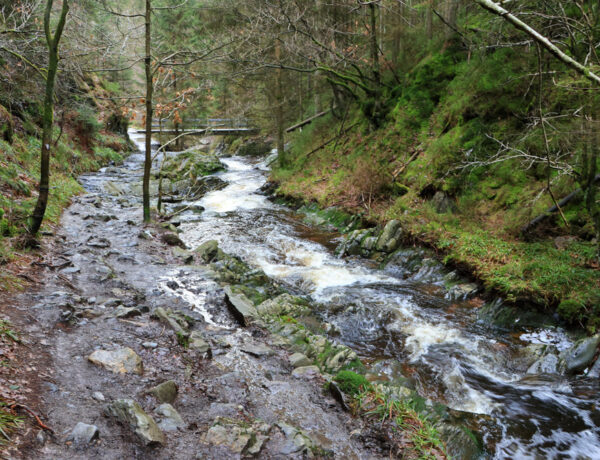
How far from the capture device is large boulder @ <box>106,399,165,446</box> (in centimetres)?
287

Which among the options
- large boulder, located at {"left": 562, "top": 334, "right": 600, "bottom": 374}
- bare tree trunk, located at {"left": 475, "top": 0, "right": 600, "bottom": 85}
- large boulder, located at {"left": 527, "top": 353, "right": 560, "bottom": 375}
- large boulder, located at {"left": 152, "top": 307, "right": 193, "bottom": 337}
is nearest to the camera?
bare tree trunk, located at {"left": 475, "top": 0, "right": 600, "bottom": 85}

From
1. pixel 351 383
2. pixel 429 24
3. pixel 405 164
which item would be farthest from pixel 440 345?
pixel 429 24

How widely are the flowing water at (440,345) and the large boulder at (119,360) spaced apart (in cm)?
322

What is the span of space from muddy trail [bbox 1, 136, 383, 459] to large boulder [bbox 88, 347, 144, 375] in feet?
0.03

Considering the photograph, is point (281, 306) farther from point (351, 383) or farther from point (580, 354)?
point (580, 354)

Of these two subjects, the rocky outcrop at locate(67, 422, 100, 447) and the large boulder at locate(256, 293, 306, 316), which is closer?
the rocky outcrop at locate(67, 422, 100, 447)

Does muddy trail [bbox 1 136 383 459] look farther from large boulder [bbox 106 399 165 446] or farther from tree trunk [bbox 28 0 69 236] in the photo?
tree trunk [bbox 28 0 69 236]

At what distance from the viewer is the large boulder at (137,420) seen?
287cm

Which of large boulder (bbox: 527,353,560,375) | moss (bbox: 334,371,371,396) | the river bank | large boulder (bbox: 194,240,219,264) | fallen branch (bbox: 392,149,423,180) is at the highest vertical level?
fallen branch (bbox: 392,149,423,180)

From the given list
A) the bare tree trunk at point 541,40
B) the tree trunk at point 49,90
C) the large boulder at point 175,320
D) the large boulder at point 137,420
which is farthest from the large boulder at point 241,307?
the bare tree trunk at point 541,40

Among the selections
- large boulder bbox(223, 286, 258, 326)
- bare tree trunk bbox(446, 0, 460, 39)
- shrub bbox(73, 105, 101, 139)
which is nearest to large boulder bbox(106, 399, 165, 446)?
large boulder bbox(223, 286, 258, 326)

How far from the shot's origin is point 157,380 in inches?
148

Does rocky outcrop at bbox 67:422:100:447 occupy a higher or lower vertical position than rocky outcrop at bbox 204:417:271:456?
higher

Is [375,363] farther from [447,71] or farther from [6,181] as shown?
[447,71]
